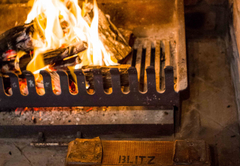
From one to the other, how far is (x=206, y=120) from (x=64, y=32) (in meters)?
1.54

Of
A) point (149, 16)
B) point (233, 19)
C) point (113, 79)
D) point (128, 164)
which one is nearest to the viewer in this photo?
point (128, 164)

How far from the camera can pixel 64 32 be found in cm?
250

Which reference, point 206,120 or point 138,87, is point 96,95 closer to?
point 138,87

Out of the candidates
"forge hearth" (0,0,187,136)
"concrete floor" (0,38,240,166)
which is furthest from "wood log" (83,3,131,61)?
"concrete floor" (0,38,240,166)

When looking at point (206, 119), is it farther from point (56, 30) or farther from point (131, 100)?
point (56, 30)

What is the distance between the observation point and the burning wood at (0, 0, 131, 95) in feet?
7.31

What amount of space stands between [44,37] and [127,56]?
788 millimetres

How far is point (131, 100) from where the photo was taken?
196 cm

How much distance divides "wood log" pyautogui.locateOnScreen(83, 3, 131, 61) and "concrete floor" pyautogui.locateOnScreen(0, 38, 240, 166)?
75 cm

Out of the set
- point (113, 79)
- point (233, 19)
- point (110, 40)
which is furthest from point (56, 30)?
point (233, 19)

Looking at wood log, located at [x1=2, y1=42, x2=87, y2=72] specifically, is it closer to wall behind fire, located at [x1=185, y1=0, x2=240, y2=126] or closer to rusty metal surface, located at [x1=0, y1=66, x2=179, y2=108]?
rusty metal surface, located at [x1=0, y1=66, x2=179, y2=108]

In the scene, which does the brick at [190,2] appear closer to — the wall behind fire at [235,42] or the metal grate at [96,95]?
the wall behind fire at [235,42]

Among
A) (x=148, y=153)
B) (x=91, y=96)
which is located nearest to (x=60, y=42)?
(x=91, y=96)

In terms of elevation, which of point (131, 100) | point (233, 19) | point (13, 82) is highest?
point (233, 19)
